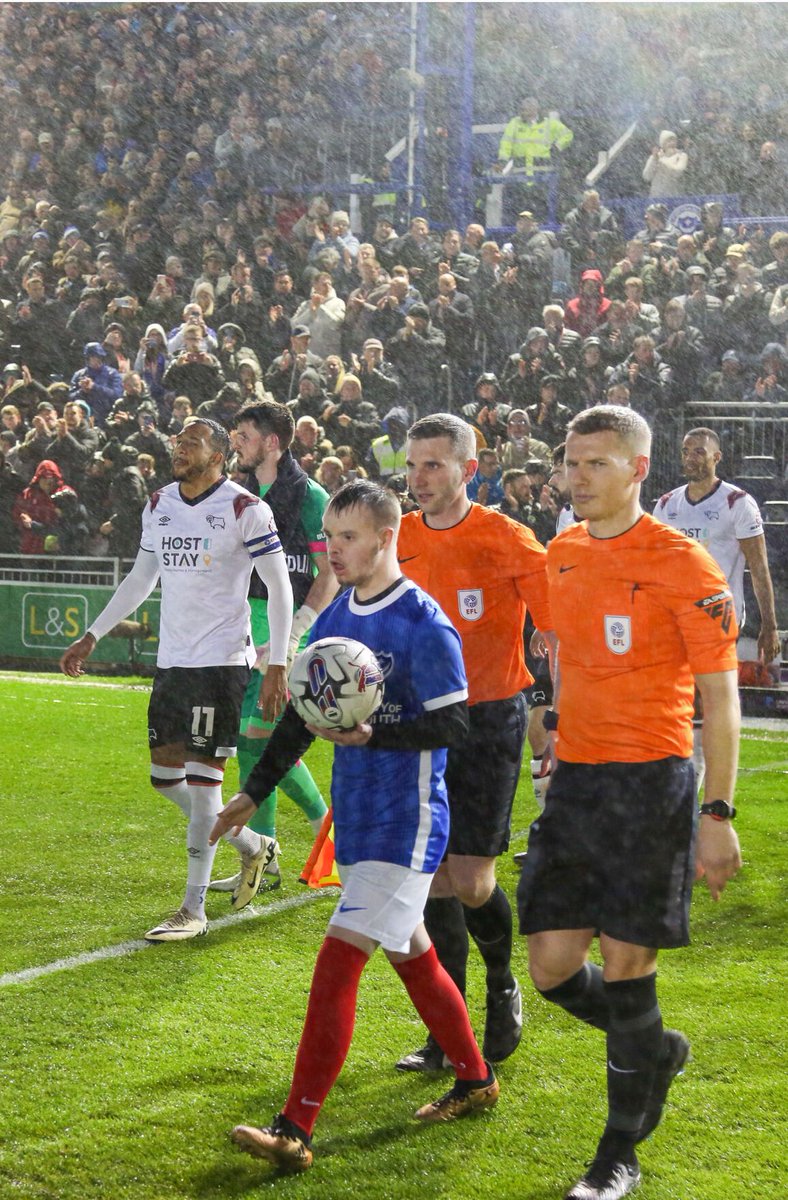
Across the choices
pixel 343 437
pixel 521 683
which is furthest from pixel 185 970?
pixel 343 437

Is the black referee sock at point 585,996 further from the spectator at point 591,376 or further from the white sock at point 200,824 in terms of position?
the spectator at point 591,376

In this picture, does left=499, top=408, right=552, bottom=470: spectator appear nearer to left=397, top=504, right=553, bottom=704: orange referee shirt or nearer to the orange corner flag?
the orange corner flag

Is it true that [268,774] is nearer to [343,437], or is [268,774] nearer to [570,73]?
[343,437]

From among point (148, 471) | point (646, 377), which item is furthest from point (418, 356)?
point (148, 471)

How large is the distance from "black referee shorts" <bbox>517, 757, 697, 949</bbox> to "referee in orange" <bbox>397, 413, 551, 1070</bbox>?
0.79 m

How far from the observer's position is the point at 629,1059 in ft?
11.9

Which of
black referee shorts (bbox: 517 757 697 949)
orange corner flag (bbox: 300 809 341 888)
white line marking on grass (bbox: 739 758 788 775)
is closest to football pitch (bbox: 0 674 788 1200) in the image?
orange corner flag (bbox: 300 809 341 888)

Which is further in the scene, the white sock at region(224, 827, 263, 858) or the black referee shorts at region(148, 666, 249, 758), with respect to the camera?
the white sock at region(224, 827, 263, 858)

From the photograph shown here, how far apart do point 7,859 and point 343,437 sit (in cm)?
865

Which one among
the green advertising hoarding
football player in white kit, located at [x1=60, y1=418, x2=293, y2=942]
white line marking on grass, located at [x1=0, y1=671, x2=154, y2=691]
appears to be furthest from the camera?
the green advertising hoarding

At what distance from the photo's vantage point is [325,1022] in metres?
3.61

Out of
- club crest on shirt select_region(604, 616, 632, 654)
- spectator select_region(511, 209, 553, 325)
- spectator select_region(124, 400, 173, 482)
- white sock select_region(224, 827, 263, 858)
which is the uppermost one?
spectator select_region(511, 209, 553, 325)

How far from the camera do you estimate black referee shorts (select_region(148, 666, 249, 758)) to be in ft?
20.0

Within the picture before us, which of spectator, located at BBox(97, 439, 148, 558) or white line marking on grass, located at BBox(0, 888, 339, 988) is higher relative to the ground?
spectator, located at BBox(97, 439, 148, 558)
